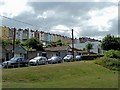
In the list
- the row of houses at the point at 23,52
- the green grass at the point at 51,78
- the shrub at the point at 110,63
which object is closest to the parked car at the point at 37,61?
the shrub at the point at 110,63

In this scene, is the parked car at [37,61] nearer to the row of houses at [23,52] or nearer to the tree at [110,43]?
the row of houses at [23,52]

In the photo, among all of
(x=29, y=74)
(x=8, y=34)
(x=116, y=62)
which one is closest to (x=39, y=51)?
(x=8, y=34)

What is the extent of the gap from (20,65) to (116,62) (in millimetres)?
17503

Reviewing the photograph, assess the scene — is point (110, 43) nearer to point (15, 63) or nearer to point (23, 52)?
point (23, 52)

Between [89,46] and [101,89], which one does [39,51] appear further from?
[101,89]

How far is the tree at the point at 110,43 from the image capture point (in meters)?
91.5

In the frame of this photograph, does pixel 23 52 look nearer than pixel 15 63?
No

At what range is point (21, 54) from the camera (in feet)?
266

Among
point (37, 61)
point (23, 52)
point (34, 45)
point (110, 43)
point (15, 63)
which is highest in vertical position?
point (110, 43)

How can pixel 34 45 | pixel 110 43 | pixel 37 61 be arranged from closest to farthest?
pixel 37 61
pixel 110 43
pixel 34 45

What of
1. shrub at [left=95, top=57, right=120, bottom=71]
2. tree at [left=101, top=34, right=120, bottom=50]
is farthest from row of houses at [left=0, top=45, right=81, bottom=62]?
shrub at [left=95, top=57, right=120, bottom=71]

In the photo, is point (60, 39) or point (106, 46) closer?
point (106, 46)

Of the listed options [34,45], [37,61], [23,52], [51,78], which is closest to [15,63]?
[37,61]

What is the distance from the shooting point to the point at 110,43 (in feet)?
303
